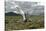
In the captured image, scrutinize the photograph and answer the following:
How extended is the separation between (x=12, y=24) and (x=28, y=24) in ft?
0.60

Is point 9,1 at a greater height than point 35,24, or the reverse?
point 9,1

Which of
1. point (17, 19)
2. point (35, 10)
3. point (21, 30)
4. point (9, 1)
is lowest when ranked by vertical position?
point (21, 30)

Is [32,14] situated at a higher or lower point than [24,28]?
higher

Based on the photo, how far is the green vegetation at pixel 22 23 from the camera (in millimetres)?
957

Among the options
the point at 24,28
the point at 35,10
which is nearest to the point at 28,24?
the point at 24,28

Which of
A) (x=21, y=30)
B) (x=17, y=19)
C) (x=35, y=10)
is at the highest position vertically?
(x=35, y=10)

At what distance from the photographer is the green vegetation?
96cm

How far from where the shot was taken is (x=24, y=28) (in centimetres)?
97

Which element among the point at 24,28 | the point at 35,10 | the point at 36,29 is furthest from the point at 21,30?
the point at 35,10

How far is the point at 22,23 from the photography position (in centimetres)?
97

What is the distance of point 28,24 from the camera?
0.97 meters

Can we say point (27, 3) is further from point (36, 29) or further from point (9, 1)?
point (36, 29)

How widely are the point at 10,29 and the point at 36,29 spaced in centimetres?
30
